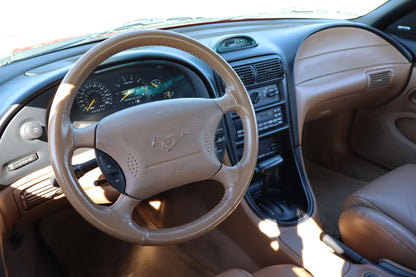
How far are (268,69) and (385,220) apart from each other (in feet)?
2.79

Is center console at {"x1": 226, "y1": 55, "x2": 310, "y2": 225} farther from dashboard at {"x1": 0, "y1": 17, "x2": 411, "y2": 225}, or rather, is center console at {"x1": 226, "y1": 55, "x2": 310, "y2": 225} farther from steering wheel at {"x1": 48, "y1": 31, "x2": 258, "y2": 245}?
steering wheel at {"x1": 48, "y1": 31, "x2": 258, "y2": 245}

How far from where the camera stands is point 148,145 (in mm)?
1043

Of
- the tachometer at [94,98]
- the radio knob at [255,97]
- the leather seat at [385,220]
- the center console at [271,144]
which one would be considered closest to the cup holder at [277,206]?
the center console at [271,144]

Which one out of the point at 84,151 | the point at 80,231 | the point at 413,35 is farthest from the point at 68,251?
the point at 413,35

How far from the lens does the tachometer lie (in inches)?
50.8

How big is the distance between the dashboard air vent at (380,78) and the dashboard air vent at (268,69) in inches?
30.8

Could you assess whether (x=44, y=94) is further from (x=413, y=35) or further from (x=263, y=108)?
(x=413, y=35)

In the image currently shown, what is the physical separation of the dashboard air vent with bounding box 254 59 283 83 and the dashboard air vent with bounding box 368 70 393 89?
30.8 inches

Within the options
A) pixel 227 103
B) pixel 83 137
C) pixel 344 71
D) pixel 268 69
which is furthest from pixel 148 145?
pixel 344 71

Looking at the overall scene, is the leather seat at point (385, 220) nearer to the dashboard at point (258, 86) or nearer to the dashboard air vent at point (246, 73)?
the dashboard at point (258, 86)

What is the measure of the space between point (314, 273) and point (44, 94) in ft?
3.98

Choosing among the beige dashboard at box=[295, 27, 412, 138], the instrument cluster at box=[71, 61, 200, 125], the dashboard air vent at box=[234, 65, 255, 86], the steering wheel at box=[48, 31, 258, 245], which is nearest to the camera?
the steering wheel at box=[48, 31, 258, 245]

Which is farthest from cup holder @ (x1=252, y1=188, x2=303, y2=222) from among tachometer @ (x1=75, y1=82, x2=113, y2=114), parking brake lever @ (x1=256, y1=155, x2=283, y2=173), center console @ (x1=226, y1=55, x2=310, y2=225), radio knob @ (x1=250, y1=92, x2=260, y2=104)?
tachometer @ (x1=75, y1=82, x2=113, y2=114)

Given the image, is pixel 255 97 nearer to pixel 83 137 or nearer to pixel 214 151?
pixel 214 151
